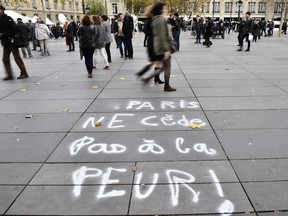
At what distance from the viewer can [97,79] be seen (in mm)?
9008

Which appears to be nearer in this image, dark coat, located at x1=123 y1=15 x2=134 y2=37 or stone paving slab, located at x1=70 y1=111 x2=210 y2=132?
stone paving slab, located at x1=70 y1=111 x2=210 y2=132

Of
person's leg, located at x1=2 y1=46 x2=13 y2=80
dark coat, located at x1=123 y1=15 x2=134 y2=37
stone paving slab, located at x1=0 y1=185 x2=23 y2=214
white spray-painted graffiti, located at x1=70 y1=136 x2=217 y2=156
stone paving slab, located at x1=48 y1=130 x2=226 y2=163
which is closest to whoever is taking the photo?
stone paving slab, located at x1=0 y1=185 x2=23 y2=214

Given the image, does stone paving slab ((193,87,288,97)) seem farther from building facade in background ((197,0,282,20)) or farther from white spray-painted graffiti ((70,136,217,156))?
building facade in background ((197,0,282,20))

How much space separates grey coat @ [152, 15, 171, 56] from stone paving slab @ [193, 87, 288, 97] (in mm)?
1241

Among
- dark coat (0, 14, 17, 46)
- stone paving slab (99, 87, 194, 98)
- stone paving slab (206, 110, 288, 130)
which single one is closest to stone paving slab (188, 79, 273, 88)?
stone paving slab (99, 87, 194, 98)

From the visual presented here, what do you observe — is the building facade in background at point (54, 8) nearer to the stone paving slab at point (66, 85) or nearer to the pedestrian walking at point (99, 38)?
the pedestrian walking at point (99, 38)

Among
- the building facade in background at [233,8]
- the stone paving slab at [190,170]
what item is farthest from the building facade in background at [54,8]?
the stone paving slab at [190,170]

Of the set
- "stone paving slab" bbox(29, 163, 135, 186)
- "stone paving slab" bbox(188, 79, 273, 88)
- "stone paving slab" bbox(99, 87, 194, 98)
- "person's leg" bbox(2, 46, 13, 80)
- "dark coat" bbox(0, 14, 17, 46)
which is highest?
"dark coat" bbox(0, 14, 17, 46)

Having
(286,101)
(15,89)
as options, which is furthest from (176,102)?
(15,89)

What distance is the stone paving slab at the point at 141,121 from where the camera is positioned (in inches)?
191

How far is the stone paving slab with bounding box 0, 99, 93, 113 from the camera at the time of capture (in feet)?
19.5

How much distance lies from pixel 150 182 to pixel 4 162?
1848mm

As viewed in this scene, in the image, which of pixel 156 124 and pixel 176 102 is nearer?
pixel 156 124

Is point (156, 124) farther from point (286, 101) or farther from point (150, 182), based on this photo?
point (286, 101)
